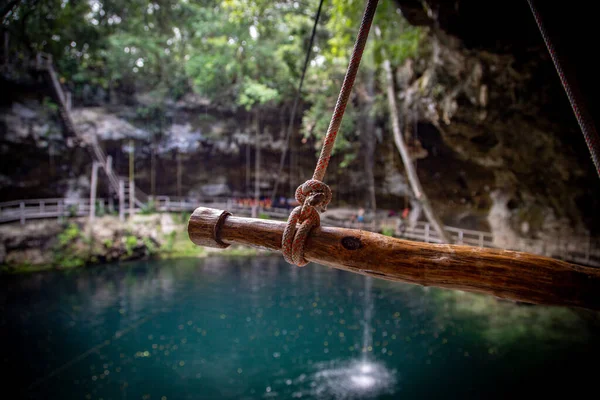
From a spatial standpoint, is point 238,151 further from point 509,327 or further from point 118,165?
point 509,327

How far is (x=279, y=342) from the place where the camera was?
561cm

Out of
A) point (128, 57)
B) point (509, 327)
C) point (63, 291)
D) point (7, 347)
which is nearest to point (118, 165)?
point (128, 57)

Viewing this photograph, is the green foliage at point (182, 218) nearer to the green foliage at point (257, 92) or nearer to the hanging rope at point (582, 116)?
the green foliage at point (257, 92)

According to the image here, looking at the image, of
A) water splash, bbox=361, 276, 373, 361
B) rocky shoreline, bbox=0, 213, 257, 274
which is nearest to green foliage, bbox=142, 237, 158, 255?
rocky shoreline, bbox=0, 213, 257, 274

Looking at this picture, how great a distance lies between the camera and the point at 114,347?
5305mm

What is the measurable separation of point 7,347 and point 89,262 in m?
5.19

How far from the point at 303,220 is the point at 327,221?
36.9 ft

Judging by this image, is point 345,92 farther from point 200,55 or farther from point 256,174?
point 256,174

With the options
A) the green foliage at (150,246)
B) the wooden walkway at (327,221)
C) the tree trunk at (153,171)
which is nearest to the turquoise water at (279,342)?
the wooden walkway at (327,221)

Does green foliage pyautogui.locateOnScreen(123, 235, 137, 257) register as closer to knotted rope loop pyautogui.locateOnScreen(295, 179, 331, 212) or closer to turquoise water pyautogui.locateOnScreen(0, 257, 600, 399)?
turquoise water pyautogui.locateOnScreen(0, 257, 600, 399)

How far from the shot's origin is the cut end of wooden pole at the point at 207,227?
1463mm

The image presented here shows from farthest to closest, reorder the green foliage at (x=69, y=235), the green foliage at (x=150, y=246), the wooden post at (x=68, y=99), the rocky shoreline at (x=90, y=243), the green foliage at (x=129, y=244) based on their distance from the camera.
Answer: the wooden post at (x=68, y=99), the green foliage at (x=150, y=246), the green foliage at (x=129, y=244), the green foliage at (x=69, y=235), the rocky shoreline at (x=90, y=243)

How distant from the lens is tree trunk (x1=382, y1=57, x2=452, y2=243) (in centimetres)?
619

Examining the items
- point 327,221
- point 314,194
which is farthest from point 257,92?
point 314,194
